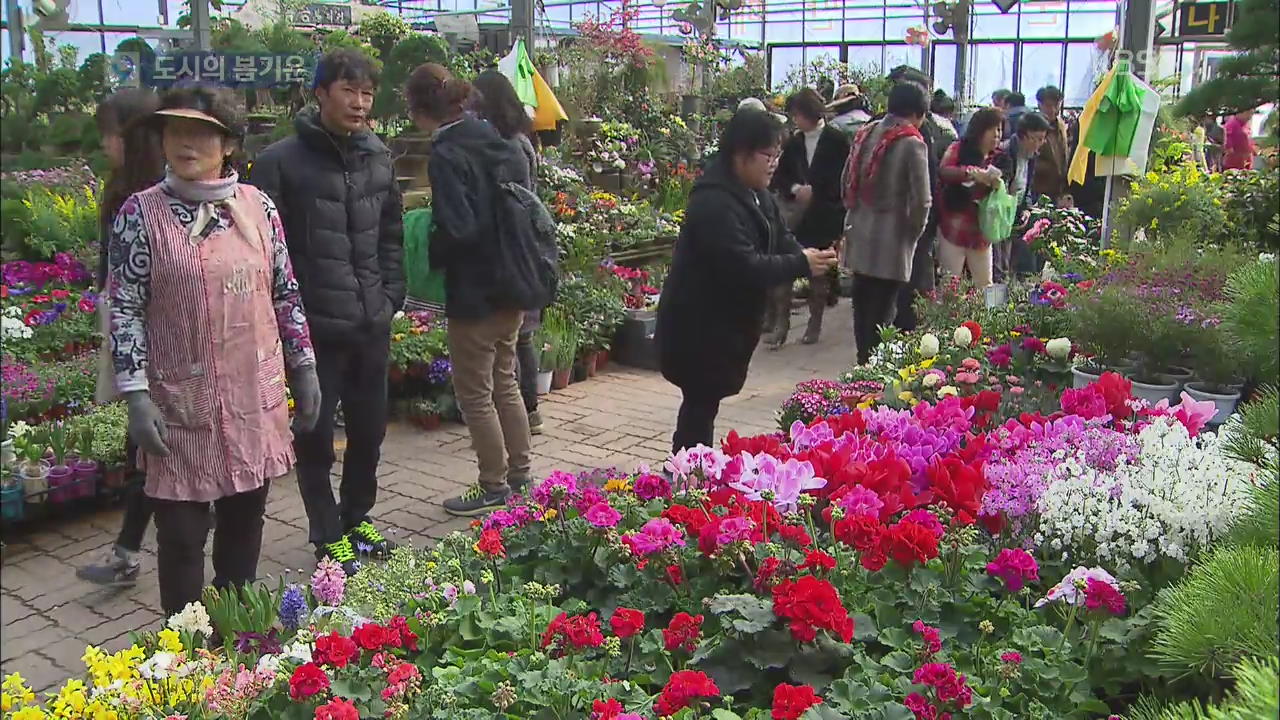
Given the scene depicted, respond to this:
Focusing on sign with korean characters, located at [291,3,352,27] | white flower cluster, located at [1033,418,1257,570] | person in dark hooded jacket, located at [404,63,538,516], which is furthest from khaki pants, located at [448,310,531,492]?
sign with korean characters, located at [291,3,352,27]

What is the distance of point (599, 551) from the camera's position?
247 centimetres

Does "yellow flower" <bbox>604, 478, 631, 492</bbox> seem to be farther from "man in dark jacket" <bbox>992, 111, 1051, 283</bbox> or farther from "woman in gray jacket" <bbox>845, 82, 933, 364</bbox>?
"man in dark jacket" <bbox>992, 111, 1051, 283</bbox>

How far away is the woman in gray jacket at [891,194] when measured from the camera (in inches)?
221

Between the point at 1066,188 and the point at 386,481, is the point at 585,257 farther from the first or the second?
the point at 1066,188

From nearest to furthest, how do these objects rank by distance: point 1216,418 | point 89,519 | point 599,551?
point 599,551 < point 1216,418 < point 89,519

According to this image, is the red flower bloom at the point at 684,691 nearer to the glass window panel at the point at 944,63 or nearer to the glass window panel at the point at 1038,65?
the glass window panel at the point at 944,63

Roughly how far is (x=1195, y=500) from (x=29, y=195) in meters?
2.12

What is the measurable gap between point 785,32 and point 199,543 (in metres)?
22.5

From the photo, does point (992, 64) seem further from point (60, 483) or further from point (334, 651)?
point (334, 651)

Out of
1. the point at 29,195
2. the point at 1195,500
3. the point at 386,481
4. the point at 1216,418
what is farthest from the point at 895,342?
the point at 29,195

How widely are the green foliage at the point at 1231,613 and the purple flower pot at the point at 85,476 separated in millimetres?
4044

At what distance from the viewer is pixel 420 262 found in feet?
13.6

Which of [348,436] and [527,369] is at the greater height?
[348,436]

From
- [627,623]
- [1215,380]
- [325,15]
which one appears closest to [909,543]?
[627,623]
